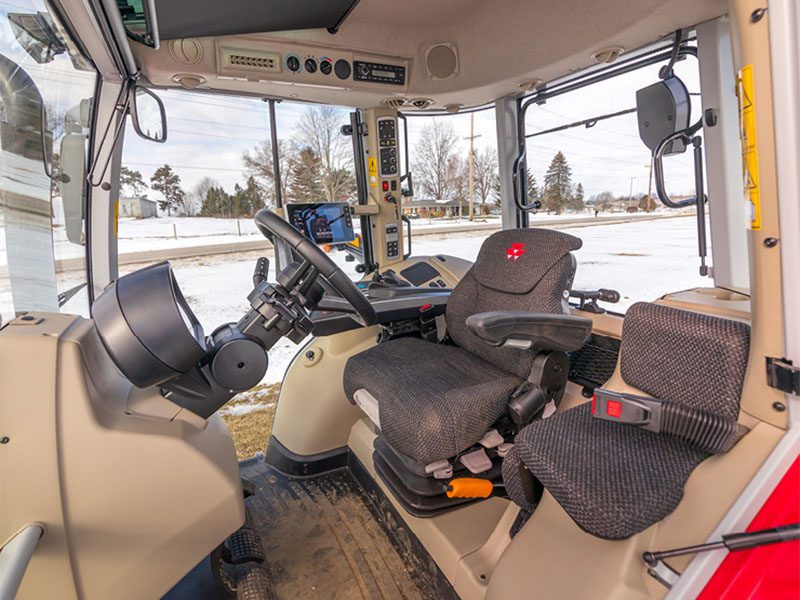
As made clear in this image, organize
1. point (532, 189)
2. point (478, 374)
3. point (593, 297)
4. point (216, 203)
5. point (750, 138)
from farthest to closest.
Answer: point (532, 189) < point (216, 203) < point (593, 297) < point (478, 374) < point (750, 138)

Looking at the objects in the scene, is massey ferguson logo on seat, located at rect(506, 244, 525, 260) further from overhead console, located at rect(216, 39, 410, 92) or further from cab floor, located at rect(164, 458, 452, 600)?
overhead console, located at rect(216, 39, 410, 92)

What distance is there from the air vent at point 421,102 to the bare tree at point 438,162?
15 centimetres

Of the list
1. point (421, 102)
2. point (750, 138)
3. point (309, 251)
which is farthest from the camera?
point (421, 102)

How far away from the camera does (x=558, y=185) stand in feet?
7.30

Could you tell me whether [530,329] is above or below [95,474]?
above

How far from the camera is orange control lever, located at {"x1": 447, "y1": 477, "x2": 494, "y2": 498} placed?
1.35 m

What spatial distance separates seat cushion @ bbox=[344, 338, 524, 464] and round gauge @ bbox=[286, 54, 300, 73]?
144 cm

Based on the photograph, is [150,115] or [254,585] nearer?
[254,585]

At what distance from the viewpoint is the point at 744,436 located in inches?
31.8

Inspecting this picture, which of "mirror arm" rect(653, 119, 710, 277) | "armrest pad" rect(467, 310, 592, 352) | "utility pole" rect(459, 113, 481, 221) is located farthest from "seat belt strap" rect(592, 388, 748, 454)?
"utility pole" rect(459, 113, 481, 221)

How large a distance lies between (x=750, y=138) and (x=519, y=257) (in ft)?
2.96

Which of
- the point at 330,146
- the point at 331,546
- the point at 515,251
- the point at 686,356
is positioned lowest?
the point at 331,546

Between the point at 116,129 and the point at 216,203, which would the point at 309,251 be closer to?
the point at 116,129

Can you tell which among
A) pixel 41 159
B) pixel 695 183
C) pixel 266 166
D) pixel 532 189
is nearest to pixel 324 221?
pixel 266 166
